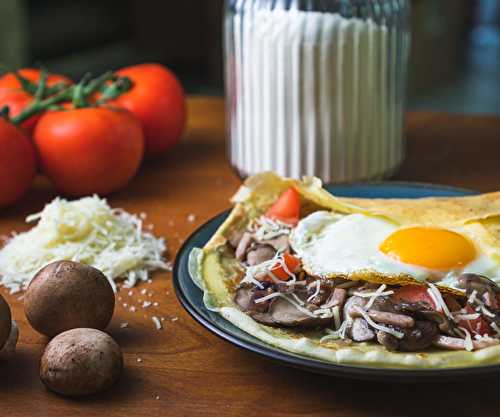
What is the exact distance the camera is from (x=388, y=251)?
1302 millimetres

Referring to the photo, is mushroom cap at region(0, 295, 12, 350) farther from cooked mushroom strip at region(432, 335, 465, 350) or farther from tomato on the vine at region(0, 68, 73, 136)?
tomato on the vine at region(0, 68, 73, 136)

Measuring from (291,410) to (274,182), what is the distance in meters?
0.61

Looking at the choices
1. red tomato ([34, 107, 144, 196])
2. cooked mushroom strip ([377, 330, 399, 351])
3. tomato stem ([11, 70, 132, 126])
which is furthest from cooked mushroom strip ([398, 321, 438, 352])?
tomato stem ([11, 70, 132, 126])

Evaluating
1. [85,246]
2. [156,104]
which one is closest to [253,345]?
[85,246]

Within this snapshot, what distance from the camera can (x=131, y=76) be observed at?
2211 millimetres

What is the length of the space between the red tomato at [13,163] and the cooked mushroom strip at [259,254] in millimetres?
686

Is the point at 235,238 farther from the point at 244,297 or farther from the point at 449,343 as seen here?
the point at 449,343

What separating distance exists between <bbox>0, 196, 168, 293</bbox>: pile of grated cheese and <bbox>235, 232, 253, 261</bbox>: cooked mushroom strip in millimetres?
190

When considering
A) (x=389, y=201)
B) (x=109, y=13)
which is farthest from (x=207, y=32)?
(x=389, y=201)

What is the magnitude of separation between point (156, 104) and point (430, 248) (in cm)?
107

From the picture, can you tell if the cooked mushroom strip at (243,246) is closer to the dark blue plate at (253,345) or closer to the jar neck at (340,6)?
the dark blue plate at (253,345)

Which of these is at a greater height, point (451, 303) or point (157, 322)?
point (451, 303)

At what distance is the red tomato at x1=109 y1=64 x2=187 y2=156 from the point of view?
214 cm

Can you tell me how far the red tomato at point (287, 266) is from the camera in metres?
1.33
